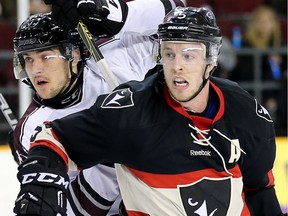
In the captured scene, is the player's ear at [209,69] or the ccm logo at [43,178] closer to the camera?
the ccm logo at [43,178]

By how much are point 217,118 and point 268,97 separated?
3516 mm

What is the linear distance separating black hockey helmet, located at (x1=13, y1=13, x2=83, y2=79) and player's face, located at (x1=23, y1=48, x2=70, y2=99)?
0.02 m

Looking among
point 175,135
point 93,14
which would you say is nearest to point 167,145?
point 175,135

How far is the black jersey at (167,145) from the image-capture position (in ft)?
8.38

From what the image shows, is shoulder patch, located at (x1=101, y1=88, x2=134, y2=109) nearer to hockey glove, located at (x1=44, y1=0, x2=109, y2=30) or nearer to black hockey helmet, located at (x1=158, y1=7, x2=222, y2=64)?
black hockey helmet, located at (x1=158, y1=7, x2=222, y2=64)

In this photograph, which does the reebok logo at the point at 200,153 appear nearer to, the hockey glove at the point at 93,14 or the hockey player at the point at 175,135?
the hockey player at the point at 175,135

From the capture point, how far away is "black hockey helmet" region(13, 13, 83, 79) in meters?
3.00

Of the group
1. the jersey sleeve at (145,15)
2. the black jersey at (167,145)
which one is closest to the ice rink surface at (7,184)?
the jersey sleeve at (145,15)

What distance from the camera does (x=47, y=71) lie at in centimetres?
301

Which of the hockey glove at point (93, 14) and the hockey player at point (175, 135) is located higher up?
the hockey glove at point (93, 14)

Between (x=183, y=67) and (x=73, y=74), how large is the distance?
Result: 615mm

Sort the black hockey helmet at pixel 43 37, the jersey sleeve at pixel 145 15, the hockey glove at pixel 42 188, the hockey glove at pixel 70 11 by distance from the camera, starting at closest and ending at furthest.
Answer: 1. the hockey glove at pixel 42 188
2. the hockey glove at pixel 70 11
3. the black hockey helmet at pixel 43 37
4. the jersey sleeve at pixel 145 15

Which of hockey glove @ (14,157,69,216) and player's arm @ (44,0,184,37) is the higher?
player's arm @ (44,0,184,37)

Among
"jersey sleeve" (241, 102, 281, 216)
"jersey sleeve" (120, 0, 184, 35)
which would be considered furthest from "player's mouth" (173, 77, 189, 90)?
"jersey sleeve" (120, 0, 184, 35)
